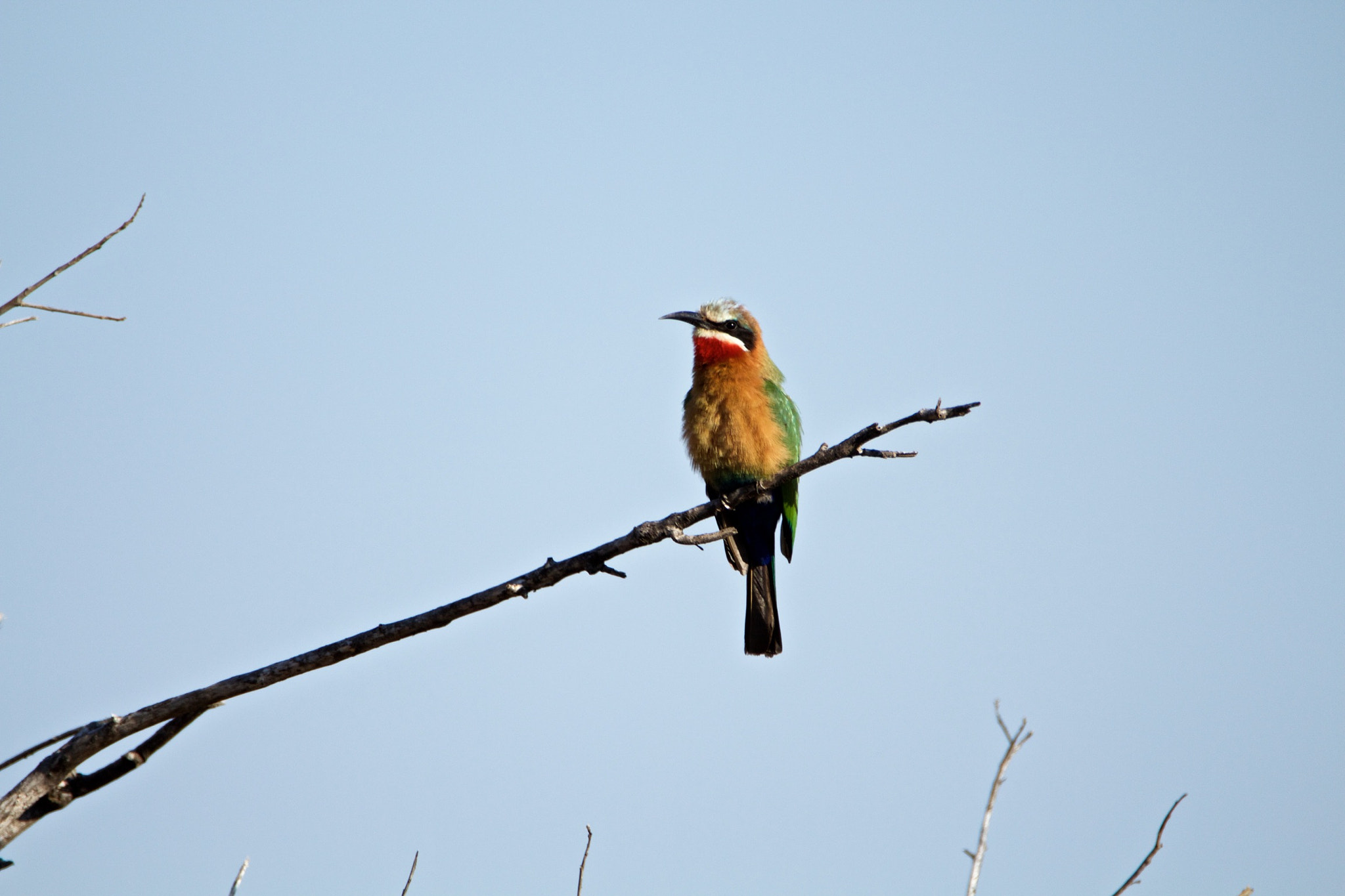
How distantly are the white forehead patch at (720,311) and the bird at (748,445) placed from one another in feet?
0.07

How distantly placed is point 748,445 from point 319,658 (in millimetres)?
2915

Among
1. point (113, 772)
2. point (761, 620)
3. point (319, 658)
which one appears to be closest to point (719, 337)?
point (761, 620)

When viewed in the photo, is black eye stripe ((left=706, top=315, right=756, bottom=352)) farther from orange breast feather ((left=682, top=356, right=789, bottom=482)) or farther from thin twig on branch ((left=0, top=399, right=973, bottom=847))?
thin twig on branch ((left=0, top=399, right=973, bottom=847))

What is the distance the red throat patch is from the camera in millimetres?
6129

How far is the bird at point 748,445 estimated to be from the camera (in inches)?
220

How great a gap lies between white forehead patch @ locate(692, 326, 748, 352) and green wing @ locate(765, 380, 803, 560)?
368mm

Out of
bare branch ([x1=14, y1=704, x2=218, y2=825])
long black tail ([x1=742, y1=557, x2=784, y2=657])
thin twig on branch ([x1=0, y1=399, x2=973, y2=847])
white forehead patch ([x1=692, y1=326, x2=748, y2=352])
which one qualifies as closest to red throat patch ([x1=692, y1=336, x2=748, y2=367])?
white forehead patch ([x1=692, y1=326, x2=748, y2=352])

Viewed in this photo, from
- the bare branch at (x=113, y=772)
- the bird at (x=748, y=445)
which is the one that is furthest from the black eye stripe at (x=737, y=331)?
the bare branch at (x=113, y=772)

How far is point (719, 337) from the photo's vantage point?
20.6 feet

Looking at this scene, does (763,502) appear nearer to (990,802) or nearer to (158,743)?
(990,802)

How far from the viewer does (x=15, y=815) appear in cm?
277

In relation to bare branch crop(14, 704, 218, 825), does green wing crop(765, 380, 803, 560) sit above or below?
above

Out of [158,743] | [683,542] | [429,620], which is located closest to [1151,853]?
[683,542]

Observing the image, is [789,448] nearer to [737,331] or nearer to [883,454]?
[737,331]
